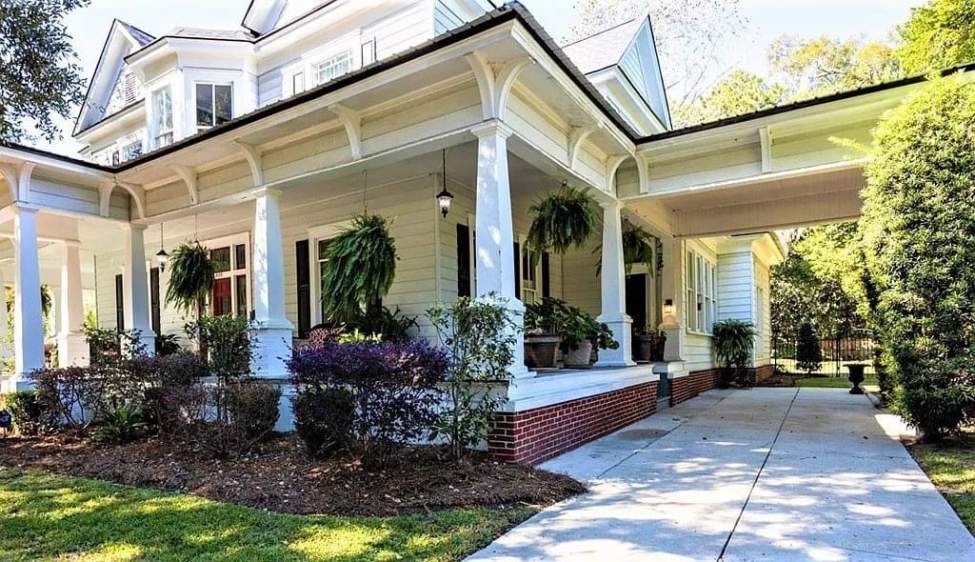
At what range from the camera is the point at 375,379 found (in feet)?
15.9

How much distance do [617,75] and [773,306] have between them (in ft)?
65.6

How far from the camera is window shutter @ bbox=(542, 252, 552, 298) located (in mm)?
11188

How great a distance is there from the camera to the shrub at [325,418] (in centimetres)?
503

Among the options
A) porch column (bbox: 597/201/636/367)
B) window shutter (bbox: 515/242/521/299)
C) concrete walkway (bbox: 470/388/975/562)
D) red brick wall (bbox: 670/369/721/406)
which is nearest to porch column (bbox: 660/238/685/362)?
red brick wall (bbox: 670/369/721/406)

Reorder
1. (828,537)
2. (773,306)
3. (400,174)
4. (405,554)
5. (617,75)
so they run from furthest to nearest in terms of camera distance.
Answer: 1. (773,306)
2. (617,75)
3. (400,174)
4. (828,537)
5. (405,554)

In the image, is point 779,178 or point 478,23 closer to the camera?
point 478,23

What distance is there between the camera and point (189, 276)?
1019 centimetres

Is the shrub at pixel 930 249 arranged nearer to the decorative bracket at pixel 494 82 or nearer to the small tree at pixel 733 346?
the decorative bracket at pixel 494 82

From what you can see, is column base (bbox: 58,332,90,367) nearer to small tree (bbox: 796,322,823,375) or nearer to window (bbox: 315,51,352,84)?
A: window (bbox: 315,51,352,84)

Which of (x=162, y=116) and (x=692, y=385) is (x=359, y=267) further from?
(x=162, y=116)

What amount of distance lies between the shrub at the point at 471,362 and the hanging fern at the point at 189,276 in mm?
6674

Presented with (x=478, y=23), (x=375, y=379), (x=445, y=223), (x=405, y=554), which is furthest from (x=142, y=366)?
(x=478, y=23)

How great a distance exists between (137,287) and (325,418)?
6305 mm

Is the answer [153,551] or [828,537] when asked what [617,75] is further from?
[153,551]
